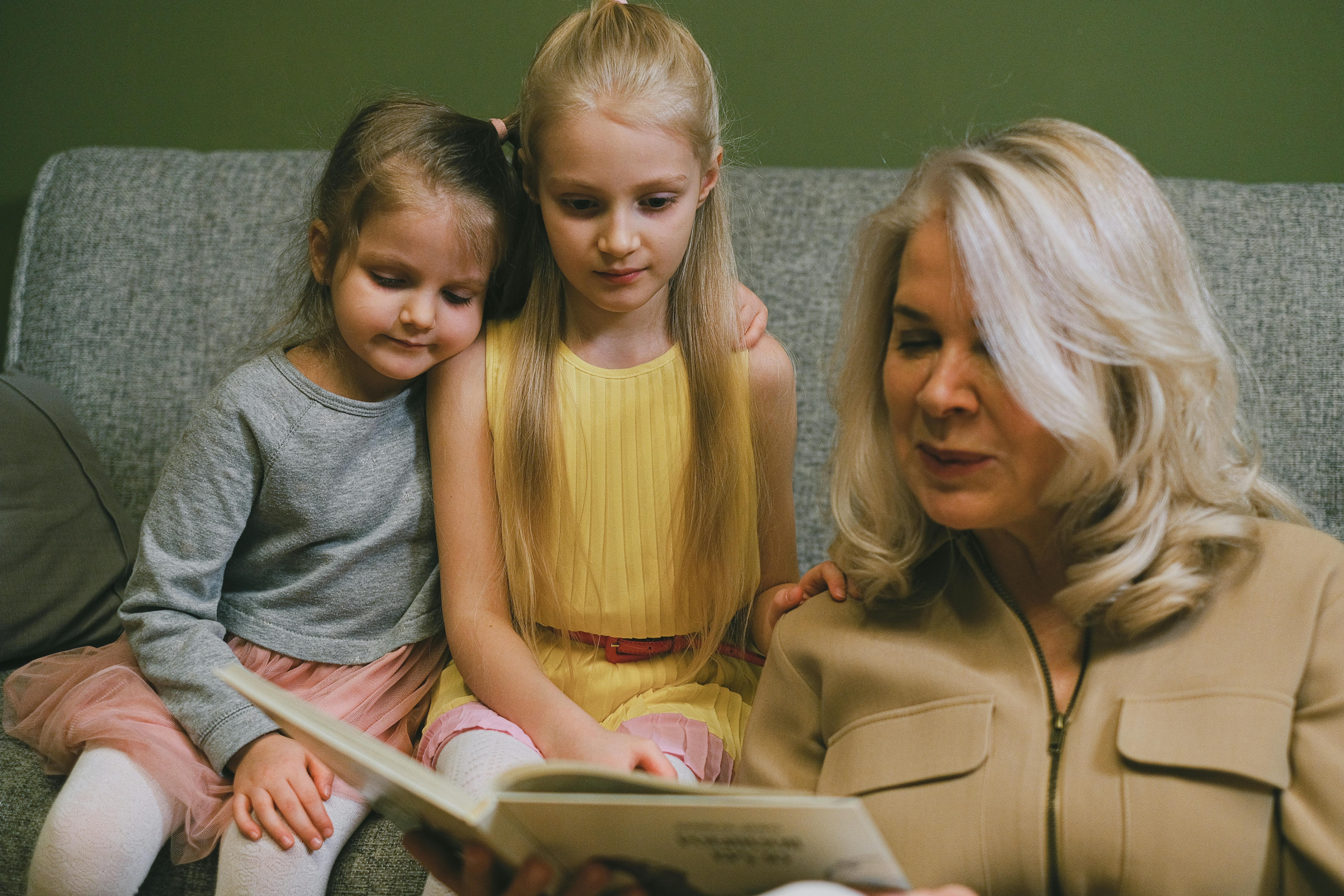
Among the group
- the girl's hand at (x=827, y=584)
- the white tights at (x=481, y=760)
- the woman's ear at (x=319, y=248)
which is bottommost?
the white tights at (x=481, y=760)

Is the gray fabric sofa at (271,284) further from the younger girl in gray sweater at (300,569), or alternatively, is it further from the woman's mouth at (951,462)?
the woman's mouth at (951,462)

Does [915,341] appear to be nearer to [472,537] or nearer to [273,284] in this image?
[472,537]

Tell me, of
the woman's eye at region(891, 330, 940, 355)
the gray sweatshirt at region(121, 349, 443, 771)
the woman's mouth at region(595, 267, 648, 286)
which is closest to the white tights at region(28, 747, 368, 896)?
the gray sweatshirt at region(121, 349, 443, 771)

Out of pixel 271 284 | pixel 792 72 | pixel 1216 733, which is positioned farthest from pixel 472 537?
pixel 792 72

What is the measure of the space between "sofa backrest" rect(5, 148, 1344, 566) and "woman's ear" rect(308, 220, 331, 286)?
0.70 feet

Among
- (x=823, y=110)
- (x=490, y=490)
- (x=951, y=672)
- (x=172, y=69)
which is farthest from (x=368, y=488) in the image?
(x=172, y=69)

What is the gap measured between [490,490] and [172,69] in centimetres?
139

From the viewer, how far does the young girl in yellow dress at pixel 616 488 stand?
1.34 metres

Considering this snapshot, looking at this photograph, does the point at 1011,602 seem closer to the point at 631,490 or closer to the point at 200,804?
the point at 631,490

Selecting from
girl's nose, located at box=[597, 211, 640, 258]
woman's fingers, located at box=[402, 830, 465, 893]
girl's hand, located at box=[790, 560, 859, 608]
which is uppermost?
girl's nose, located at box=[597, 211, 640, 258]

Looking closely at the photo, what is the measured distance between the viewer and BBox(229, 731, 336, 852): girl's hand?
3.81 ft

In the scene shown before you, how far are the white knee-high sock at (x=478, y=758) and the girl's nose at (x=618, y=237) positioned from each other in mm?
570

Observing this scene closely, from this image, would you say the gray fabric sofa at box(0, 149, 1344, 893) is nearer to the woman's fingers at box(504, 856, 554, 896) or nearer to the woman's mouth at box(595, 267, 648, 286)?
the woman's mouth at box(595, 267, 648, 286)

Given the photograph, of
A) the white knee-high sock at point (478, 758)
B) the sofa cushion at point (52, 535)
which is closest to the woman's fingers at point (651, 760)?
the white knee-high sock at point (478, 758)
